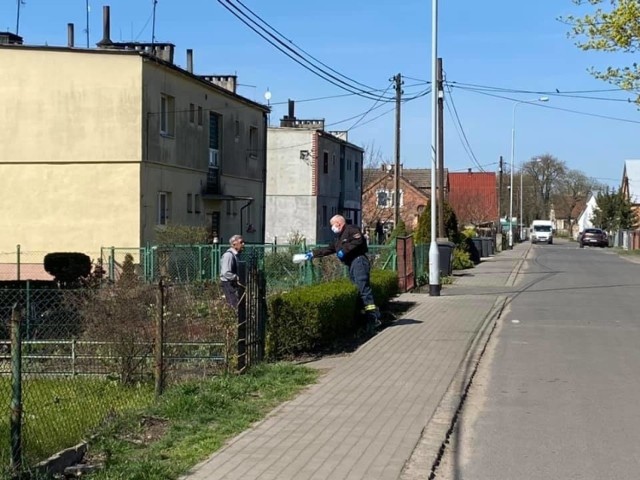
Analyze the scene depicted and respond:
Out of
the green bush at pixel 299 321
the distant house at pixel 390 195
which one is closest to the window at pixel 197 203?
the green bush at pixel 299 321

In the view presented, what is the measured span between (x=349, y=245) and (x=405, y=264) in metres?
8.83

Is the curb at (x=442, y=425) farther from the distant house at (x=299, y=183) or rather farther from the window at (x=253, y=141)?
the distant house at (x=299, y=183)

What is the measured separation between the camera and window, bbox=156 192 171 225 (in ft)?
92.9

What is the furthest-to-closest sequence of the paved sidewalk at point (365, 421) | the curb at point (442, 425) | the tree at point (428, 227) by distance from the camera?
1. the tree at point (428, 227)
2. the curb at point (442, 425)
3. the paved sidewalk at point (365, 421)

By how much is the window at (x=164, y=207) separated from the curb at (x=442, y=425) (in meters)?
17.8

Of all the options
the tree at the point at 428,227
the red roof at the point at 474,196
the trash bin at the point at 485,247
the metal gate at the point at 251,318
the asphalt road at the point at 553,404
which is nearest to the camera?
the asphalt road at the point at 553,404

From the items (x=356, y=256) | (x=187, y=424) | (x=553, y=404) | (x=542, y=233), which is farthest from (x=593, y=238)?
(x=187, y=424)

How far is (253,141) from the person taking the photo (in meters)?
38.8

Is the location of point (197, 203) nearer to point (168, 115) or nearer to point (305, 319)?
point (168, 115)

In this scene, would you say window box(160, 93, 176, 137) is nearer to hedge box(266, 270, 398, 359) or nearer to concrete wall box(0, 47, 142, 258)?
concrete wall box(0, 47, 142, 258)

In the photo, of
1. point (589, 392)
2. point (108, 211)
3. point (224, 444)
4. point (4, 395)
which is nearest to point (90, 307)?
point (4, 395)

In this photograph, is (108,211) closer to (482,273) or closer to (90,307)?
(482,273)

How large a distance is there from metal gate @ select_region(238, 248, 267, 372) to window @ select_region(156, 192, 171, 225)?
18.4m

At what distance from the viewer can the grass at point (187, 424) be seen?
590cm
